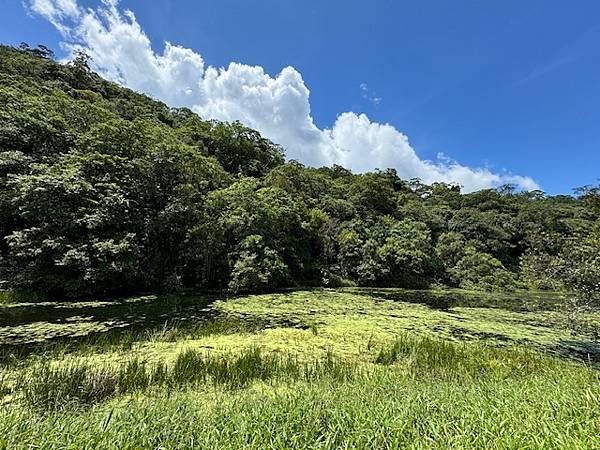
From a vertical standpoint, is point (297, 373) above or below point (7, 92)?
below

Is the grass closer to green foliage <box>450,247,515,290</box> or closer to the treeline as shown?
the treeline

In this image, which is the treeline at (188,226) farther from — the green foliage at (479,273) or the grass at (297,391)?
the grass at (297,391)

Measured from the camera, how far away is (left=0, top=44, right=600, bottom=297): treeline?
42.4 feet

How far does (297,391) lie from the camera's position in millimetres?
3988

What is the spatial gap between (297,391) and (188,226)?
16.4m

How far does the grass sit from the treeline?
13.4 feet

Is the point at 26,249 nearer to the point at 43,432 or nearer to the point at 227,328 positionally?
the point at 227,328

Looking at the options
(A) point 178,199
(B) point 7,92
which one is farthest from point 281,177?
→ (B) point 7,92

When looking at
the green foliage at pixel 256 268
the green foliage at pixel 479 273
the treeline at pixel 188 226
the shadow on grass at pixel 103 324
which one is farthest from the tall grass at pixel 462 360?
the green foliage at pixel 479 273

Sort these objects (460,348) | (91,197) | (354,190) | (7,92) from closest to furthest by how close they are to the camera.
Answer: (460,348)
(91,197)
(7,92)
(354,190)

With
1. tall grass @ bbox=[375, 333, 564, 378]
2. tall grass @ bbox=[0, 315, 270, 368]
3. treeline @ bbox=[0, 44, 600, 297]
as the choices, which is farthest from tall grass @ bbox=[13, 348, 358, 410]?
treeline @ bbox=[0, 44, 600, 297]

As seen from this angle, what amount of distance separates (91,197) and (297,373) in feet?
45.1

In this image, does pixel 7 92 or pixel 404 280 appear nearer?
pixel 7 92

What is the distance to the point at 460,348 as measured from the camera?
7.21 metres
